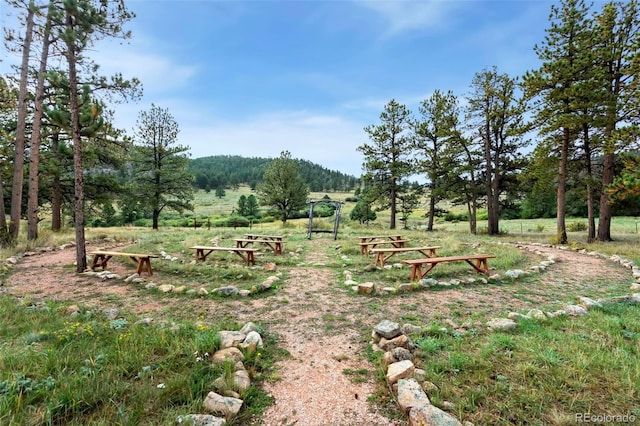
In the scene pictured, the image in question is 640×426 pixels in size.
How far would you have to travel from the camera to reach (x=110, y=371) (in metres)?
2.79

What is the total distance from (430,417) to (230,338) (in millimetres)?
2356

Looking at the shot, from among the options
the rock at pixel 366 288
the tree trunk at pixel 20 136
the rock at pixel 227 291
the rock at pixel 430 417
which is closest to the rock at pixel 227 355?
the rock at pixel 430 417

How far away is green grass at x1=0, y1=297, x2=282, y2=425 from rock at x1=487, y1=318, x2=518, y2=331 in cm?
303

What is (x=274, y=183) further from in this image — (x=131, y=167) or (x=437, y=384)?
(x=437, y=384)

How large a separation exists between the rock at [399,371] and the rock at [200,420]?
1.55 metres

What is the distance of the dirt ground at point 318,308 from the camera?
263cm

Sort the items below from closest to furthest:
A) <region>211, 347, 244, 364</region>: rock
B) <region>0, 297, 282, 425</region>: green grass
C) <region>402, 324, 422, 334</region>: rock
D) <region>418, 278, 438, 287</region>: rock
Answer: <region>0, 297, 282, 425</region>: green grass, <region>211, 347, 244, 364</region>: rock, <region>402, 324, 422, 334</region>: rock, <region>418, 278, 438, 287</region>: rock

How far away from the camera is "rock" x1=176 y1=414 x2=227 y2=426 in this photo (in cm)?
220

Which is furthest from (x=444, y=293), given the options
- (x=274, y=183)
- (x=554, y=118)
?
(x=274, y=183)

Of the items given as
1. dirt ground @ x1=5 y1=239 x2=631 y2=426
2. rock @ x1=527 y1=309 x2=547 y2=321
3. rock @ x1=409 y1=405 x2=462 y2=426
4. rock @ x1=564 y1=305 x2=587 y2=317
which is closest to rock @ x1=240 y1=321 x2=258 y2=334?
dirt ground @ x1=5 y1=239 x2=631 y2=426

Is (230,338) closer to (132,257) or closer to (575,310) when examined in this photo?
(575,310)

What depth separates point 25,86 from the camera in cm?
1076

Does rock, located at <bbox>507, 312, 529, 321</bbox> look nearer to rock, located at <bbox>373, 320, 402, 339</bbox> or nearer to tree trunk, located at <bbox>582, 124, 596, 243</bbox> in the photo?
rock, located at <bbox>373, 320, 402, 339</bbox>

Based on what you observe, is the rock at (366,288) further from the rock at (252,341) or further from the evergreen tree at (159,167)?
the evergreen tree at (159,167)
